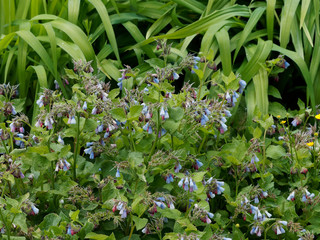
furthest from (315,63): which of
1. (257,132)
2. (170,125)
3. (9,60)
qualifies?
(9,60)

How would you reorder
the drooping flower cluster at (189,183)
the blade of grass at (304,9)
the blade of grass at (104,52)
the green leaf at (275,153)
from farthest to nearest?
the blade of grass at (104,52)
the blade of grass at (304,9)
the green leaf at (275,153)
the drooping flower cluster at (189,183)

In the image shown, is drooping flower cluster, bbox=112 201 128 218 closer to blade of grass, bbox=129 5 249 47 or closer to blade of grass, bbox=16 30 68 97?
blade of grass, bbox=16 30 68 97

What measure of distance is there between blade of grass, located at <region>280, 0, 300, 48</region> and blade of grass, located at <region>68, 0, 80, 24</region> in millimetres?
1358

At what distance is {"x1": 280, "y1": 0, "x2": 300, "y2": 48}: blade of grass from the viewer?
3.60 m

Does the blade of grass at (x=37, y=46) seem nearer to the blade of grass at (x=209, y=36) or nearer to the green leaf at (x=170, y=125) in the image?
the blade of grass at (x=209, y=36)

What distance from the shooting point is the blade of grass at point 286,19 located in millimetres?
3598

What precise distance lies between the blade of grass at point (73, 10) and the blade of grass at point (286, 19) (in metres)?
1.36

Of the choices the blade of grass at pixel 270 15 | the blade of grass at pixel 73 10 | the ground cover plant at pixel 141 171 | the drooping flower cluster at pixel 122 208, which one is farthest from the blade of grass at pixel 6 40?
the drooping flower cluster at pixel 122 208

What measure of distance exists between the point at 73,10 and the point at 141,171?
70.7 inches

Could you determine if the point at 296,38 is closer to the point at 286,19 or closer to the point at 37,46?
the point at 286,19

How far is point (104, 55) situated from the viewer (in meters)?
3.69

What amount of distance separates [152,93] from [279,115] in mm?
1177

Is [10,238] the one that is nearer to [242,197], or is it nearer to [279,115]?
[242,197]

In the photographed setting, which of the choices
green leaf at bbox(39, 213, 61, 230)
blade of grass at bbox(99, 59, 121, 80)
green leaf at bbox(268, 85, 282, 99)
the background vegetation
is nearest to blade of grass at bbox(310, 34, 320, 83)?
the background vegetation
